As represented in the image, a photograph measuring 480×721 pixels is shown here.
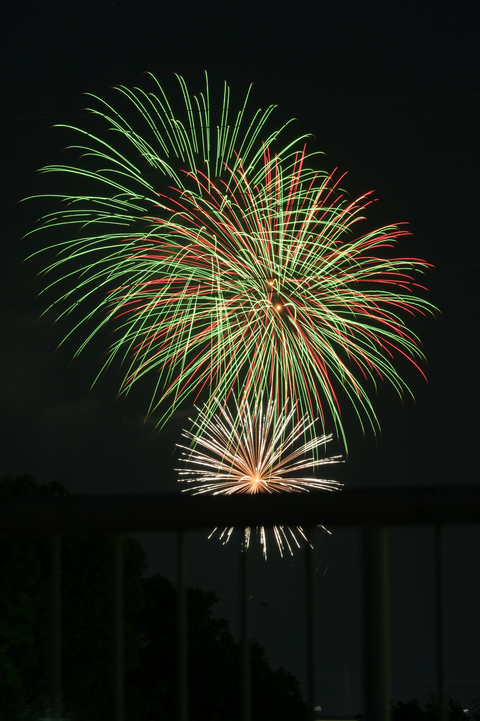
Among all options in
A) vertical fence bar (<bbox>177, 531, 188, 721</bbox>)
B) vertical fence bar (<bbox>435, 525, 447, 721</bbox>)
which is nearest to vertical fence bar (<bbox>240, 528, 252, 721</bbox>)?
vertical fence bar (<bbox>177, 531, 188, 721</bbox>)

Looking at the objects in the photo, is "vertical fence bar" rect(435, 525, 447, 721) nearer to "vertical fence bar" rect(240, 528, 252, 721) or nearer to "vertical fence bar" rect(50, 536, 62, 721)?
"vertical fence bar" rect(240, 528, 252, 721)

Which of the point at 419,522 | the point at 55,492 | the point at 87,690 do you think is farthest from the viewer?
the point at 55,492

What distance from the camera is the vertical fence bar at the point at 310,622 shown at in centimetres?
185

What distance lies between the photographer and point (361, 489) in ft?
5.95

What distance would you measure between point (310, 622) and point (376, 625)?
0.16 metres

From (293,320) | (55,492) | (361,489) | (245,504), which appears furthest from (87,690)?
(55,492)

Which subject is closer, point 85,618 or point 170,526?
point 170,526

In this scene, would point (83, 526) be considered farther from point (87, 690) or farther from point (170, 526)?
point (87, 690)

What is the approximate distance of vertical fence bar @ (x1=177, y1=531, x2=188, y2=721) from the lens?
6.19ft

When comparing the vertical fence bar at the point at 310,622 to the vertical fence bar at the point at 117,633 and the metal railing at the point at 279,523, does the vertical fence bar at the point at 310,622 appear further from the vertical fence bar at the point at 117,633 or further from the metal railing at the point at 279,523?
the vertical fence bar at the point at 117,633

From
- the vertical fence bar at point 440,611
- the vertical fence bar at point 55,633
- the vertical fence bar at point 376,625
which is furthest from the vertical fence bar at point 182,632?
the vertical fence bar at point 440,611

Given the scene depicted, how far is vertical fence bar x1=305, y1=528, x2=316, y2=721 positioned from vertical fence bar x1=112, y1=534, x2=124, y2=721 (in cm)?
47

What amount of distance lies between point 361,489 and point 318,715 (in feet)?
1.87

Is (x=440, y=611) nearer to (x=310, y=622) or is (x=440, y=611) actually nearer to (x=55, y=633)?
(x=310, y=622)
